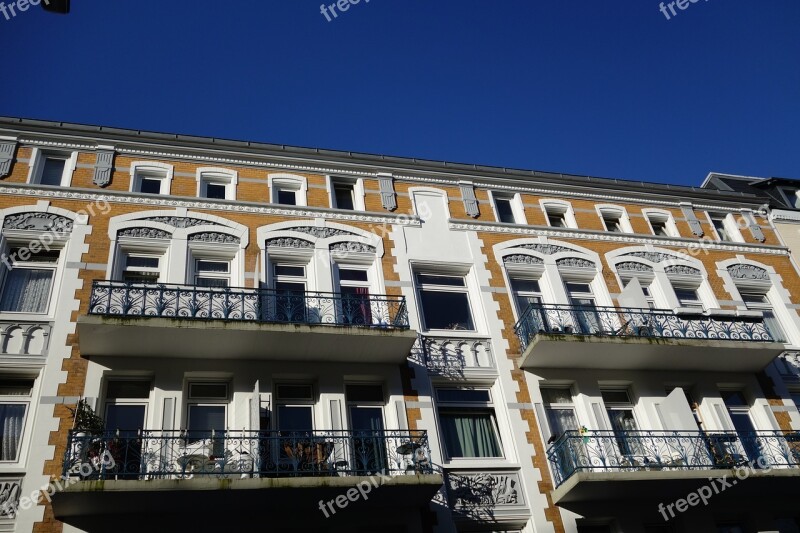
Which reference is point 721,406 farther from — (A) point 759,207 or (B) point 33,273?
(B) point 33,273

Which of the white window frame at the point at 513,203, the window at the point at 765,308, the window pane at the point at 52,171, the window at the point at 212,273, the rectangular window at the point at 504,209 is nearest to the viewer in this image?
the window at the point at 212,273

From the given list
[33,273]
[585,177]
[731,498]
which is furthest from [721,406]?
[33,273]

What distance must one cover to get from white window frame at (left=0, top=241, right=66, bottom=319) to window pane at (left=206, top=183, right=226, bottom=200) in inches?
144

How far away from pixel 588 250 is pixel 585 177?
270cm

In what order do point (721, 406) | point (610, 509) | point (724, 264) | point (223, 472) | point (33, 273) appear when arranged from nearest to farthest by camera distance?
point (223, 472) → point (610, 509) → point (33, 273) → point (721, 406) → point (724, 264)

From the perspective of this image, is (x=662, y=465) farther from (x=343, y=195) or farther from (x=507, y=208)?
(x=343, y=195)

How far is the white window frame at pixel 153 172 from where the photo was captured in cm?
1677

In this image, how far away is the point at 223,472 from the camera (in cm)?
1121

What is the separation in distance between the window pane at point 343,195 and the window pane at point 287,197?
1070 mm

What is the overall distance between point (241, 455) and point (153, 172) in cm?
803

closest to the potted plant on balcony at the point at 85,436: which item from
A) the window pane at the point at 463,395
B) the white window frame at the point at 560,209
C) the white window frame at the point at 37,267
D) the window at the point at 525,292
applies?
the white window frame at the point at 37,267

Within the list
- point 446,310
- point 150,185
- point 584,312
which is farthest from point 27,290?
point 584,312

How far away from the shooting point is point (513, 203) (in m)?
19.5

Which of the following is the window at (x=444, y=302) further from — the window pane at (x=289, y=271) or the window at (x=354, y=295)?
the window pane at (x=289, y=271)
